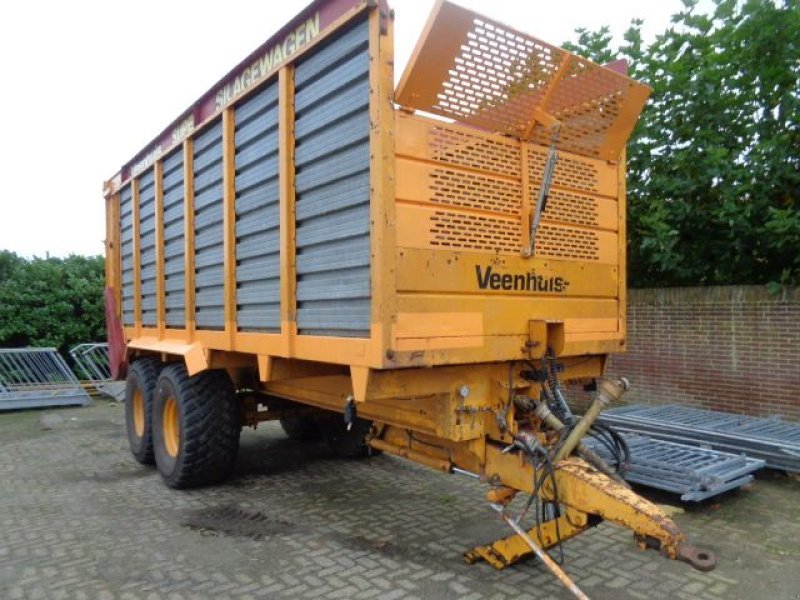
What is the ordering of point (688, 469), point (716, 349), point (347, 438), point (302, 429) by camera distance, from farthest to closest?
point (716, 349) → point (302, 429) → point (347, 438) → point (688, 469)

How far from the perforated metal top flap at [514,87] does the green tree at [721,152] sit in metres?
3.83

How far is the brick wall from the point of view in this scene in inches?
269

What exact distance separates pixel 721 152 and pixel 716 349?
2268 mm

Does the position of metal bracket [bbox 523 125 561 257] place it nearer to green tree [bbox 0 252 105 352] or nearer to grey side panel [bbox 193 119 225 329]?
grey side panel [bbox 193 119 225 329]

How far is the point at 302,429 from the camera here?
7266mm

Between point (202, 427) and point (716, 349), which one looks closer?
point (202, 427)

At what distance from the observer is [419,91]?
3.17 metres

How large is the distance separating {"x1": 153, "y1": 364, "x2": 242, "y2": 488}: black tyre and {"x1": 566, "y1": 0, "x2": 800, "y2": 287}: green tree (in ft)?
17.2

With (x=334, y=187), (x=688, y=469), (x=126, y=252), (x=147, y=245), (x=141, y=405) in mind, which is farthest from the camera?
(x=126, y=252)

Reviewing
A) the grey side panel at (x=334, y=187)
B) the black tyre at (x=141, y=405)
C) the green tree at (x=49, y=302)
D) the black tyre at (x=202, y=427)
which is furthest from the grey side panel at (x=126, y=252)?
the green tree at (x=49, y=302)

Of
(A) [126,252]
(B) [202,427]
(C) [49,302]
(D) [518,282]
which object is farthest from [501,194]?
(C) [49,302]

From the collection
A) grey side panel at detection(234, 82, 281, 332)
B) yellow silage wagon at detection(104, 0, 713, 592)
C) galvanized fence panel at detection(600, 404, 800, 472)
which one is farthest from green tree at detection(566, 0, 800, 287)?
grey side panel at detection(234, 82, 281, 332)

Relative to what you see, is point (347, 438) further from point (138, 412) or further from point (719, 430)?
point (719, 430)

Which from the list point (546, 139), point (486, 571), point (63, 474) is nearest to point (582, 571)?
point (486, 571)
